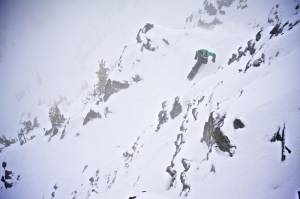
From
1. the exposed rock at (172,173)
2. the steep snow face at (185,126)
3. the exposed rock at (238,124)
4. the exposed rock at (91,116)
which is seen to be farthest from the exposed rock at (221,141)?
the exposed rock at (91,116)

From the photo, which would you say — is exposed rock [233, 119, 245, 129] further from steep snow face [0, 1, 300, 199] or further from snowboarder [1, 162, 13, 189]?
snowboarder [1, 162, 13, 189]

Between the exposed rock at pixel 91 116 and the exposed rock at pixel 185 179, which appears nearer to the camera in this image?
the exposed rock at pixel 185 179

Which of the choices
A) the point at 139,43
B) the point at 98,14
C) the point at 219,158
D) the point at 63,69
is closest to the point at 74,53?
the point at 63,69

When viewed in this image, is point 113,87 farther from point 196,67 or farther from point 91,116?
point 196,67

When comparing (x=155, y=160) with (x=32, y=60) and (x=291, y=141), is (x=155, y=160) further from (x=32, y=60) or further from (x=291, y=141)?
(x=32, y=60)

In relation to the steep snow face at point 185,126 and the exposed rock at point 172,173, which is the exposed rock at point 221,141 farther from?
the exposed rock at point 172,173

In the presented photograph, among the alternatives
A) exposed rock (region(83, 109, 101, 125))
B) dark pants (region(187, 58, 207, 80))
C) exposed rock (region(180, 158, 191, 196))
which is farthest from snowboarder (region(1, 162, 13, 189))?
exposed rock (region(180, 158, 191, 196))

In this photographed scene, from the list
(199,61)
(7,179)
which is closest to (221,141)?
(199,61)

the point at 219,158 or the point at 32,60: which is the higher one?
the point at 32,60
